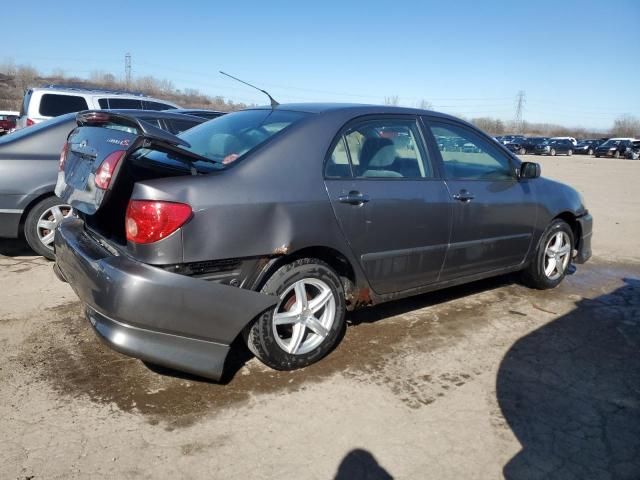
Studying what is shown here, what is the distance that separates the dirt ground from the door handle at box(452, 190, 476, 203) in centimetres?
100

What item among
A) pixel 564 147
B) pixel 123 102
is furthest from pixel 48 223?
pixel 564 147

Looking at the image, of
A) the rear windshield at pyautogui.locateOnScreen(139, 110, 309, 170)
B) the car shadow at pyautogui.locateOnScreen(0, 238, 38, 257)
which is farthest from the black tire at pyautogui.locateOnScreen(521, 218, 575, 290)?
the car shadow at pyautogui.locateOnScreen(0, 238, 38, 257)

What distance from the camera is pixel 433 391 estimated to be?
3188mm

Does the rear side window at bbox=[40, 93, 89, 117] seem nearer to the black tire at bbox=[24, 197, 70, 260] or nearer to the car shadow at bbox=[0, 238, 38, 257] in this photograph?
the car shadow at bbox=[0, 238, 38, 257]

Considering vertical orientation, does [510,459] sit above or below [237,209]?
below

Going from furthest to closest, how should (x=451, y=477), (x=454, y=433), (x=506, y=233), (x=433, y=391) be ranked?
(x=506, y=233), (x=433, y=391), (x=454, y=433), (x=451, y=477)

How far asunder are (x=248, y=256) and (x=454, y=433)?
1440 millimetres

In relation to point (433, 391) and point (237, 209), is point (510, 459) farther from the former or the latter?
point (237, 209)

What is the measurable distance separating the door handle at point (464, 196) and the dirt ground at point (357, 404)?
100cm

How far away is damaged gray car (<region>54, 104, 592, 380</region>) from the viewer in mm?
2744

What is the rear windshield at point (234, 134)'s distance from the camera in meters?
3.27

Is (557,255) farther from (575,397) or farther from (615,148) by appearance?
(615,148)

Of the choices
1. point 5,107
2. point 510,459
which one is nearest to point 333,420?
point 510,459

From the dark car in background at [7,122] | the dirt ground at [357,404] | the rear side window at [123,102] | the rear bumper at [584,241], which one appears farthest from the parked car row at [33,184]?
the dark car in background at [7,122]
